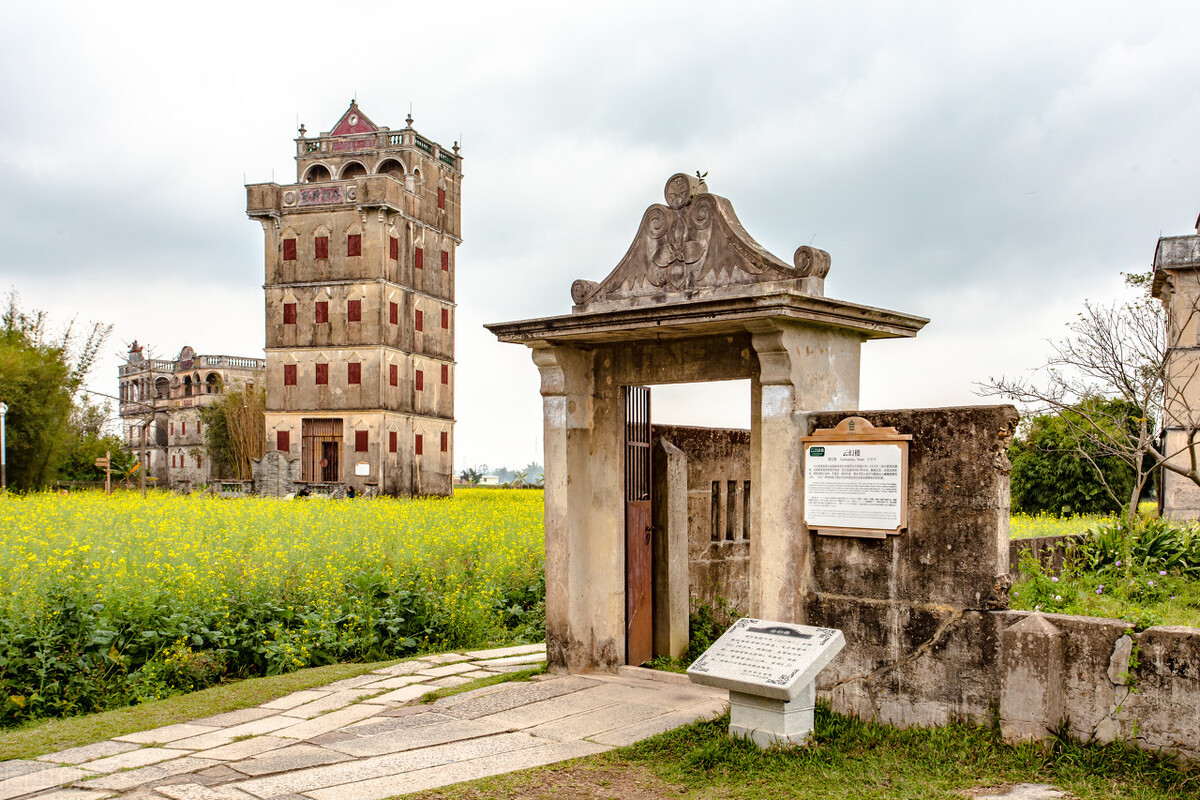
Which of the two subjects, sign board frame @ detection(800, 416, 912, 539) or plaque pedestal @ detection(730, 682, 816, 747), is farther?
sign board frame @ detection(800, 416, 912, 539)

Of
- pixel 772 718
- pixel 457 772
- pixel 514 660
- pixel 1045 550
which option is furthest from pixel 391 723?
pixel 1045 550

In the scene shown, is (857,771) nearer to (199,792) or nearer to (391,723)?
(391,723)

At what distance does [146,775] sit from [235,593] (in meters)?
4.06

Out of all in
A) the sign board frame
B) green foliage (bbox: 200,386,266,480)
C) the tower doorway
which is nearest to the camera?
the sign board frame

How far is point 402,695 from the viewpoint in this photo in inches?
307

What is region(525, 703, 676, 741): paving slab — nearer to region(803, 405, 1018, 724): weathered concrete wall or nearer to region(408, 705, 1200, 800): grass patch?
region(408, 705, 1200, 800): grass patch

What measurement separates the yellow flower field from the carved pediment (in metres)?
4.30

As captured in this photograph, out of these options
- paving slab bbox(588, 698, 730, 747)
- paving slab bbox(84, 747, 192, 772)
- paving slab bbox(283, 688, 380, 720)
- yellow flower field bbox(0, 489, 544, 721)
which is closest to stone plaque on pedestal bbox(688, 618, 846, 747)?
paving slab bbox(588, 698, 730, 747)

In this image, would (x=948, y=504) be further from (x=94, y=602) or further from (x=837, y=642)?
(x=94, y=602)

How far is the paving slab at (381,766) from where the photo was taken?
5.43 meters

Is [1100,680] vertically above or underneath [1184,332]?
underneath

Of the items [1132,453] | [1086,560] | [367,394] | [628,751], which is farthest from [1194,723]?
[367,394]

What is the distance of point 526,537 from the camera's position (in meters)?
15.2

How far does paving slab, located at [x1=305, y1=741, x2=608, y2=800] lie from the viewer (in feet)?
17.4
